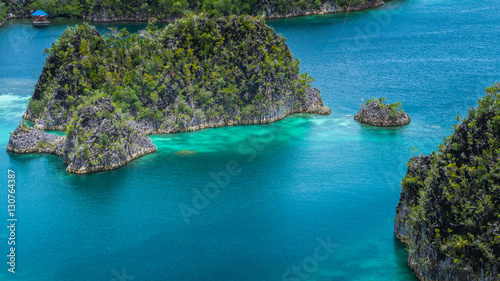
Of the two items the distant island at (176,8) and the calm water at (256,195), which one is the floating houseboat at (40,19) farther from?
the calm water at (256,195)

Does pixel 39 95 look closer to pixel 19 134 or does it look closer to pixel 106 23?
pixel 19 134

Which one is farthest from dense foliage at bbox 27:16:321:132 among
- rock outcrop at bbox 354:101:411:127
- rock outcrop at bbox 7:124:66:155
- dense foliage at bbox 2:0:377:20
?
dense foliage at bbox 2:0:377:20

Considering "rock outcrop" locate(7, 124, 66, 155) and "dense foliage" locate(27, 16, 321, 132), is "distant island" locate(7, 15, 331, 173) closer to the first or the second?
"dense foliage" locate(27, 16, 321, 132)

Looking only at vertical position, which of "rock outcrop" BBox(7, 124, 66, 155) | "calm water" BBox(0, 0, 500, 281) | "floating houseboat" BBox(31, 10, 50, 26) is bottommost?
"calm water" BBox(0, 0, 500, 281)

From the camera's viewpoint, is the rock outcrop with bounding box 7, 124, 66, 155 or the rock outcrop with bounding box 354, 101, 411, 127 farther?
the rock outcrop with bounding box 354, 101, 411, 127

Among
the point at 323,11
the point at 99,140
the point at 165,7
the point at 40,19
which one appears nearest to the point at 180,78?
the point at 99,140

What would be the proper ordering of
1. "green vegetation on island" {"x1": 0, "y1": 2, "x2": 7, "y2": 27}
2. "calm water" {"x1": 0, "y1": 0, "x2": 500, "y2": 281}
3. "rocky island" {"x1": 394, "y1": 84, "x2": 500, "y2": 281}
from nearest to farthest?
"rocky island" {"x1": 394, "y1": 84, "x2": 500, "y2": 281}
"calm water" {"x1": 0, "y1": 0, "x2": 500, "y2": 281}
"green vegetation on island" {"x1": 0, "y1": 2, "x2": 7, "y2": 27}

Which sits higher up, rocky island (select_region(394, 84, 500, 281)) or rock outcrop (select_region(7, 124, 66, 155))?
rocky island (select_region(394, 84, 500, 281))
